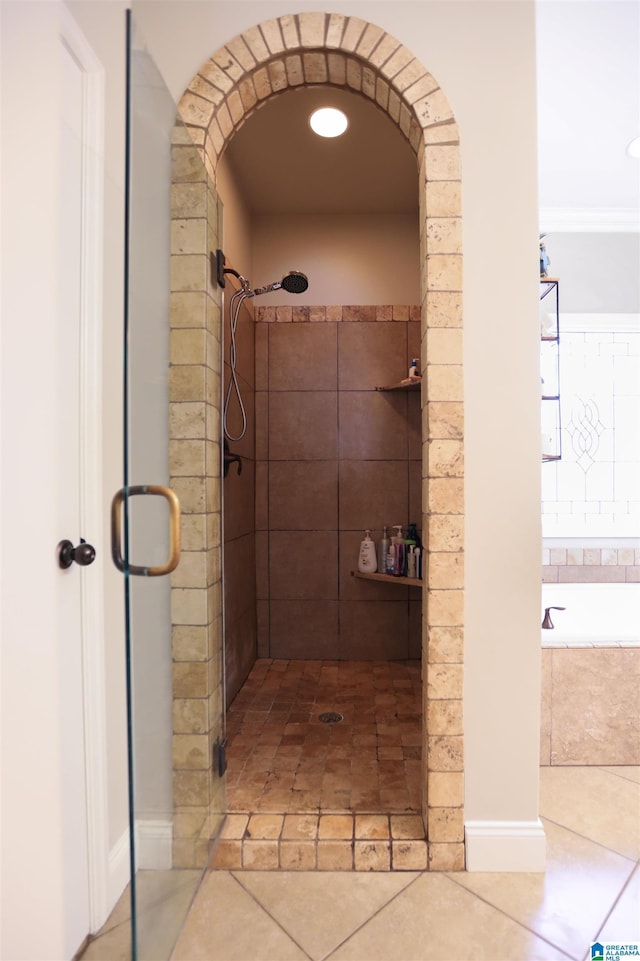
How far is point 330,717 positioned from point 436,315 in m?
1.78

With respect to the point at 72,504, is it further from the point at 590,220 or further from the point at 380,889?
the point at 590,220

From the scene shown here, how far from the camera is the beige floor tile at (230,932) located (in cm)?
129

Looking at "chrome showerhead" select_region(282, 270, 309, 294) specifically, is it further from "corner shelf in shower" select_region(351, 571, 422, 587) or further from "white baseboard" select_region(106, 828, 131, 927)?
"white baseboard" select_region(106, 828, 131, 927)

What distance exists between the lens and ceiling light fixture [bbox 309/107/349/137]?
7.67ft

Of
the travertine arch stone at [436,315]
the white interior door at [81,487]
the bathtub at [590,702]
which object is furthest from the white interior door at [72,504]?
the bathtub at [590,702]

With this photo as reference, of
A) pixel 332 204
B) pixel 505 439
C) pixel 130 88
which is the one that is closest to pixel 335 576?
pixel 505 439

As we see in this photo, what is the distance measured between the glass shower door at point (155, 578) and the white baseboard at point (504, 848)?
2.49 ft

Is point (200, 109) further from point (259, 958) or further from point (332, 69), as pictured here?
point (259, 958)

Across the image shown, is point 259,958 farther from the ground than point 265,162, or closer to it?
closer to it

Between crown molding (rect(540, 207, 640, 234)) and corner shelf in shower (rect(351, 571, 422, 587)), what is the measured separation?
91.9 inches

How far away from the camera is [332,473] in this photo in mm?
3303

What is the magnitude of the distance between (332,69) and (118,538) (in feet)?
5.18

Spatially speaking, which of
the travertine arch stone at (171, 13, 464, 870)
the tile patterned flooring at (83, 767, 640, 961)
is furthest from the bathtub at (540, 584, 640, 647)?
the travertine arch stone at (171, 13, 464, 870)

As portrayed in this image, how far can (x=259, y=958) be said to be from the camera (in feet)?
4.21
